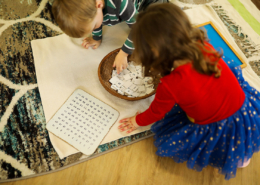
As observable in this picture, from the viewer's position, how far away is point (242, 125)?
748mm

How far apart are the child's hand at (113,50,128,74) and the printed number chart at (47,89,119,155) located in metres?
0.21

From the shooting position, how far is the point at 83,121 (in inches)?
39.4

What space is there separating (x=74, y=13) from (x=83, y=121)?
0.53 m

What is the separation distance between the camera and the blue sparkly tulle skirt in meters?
0.75

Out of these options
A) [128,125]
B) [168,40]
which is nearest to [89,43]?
[128,125]

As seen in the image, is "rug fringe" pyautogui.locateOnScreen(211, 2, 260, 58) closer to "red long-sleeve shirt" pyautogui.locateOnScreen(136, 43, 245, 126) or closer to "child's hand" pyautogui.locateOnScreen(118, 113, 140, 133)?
"red long-sleeve shirt" pyautogui.locateOnScreen(136, 43, 245, 126)

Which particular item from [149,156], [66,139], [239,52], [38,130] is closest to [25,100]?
[38,130]

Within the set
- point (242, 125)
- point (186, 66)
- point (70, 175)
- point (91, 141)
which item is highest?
point (186, 66)

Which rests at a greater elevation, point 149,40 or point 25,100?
point 149,40

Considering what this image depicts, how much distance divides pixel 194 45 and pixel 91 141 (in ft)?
2.18

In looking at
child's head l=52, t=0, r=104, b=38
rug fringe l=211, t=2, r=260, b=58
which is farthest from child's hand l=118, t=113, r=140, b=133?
rug fringe l=211, t=2, r=260, b=58

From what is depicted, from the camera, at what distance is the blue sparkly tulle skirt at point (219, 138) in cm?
75

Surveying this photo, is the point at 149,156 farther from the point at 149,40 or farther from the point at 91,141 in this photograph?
the point at 149,40

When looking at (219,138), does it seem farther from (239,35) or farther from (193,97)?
(239,35)
